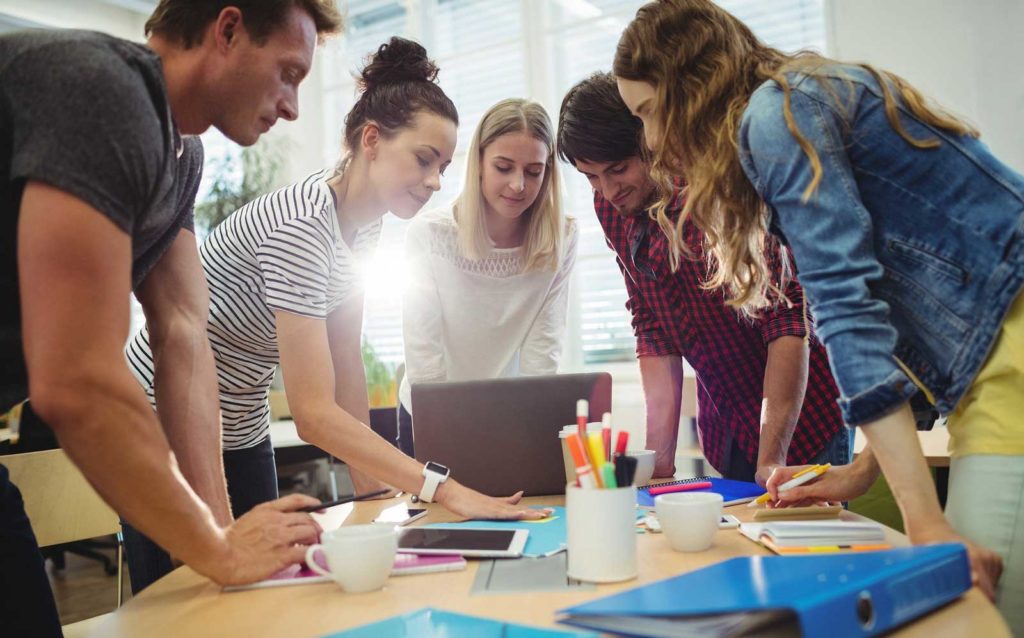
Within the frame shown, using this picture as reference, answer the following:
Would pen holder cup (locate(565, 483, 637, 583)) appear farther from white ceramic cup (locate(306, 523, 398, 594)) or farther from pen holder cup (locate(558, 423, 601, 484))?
pen holder cup (locate(558, 423, 601, 484))

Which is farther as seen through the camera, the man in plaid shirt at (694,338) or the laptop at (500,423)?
the man in plaid shirt at (694,338)

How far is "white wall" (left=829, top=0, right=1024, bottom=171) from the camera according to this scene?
12.2 feet

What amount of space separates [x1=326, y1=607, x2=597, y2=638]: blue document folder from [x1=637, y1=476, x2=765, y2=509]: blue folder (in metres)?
0.61

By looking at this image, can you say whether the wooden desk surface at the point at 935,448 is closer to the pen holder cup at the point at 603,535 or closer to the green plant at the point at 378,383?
the pen holder cup at the point at 603,535

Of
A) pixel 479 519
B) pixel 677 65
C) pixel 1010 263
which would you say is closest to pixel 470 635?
pixel 479 519

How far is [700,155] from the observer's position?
4.09ft

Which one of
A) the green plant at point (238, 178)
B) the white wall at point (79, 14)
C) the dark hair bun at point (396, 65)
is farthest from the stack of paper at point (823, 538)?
the white wall at point (79, 14)

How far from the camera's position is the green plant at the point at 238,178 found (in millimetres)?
5773

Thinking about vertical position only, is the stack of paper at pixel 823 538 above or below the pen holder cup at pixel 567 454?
below

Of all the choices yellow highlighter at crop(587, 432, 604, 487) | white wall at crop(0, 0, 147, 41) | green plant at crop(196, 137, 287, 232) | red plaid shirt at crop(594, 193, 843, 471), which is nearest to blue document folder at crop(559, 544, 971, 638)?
yellow highlighter at crop(587, 432, 604, 487)

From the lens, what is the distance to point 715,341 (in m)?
1.94

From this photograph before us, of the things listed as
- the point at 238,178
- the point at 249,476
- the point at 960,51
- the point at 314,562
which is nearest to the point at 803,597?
the point at 314,562

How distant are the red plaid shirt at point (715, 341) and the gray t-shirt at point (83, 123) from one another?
1.25m

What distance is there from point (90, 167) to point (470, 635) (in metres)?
0.61
